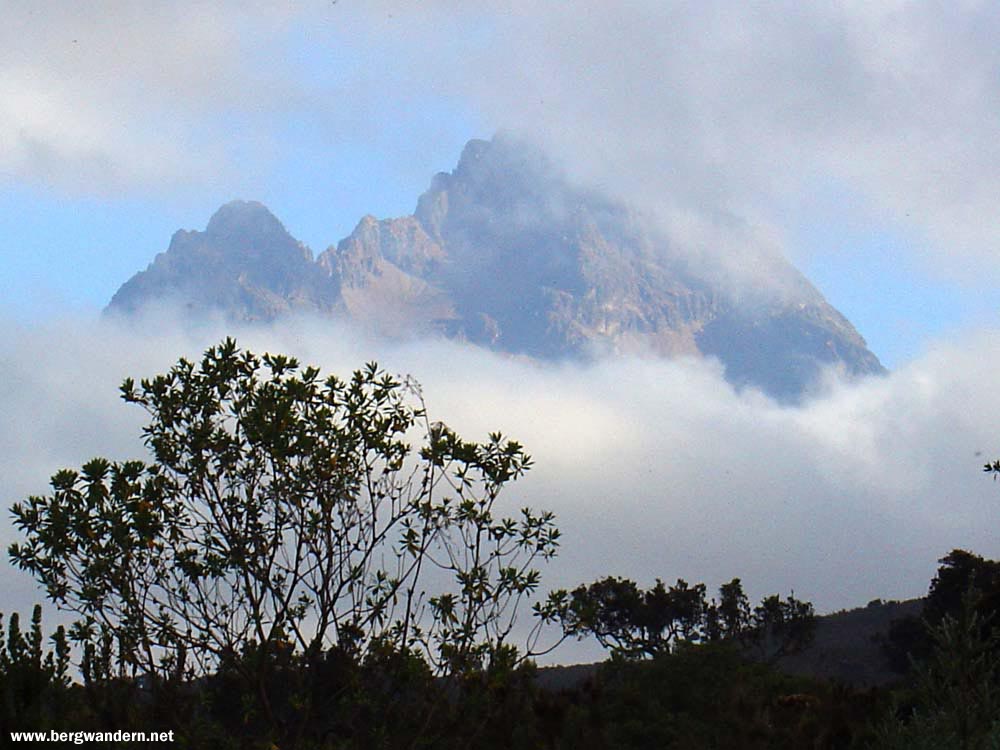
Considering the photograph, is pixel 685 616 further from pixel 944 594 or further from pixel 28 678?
pixel 28 678

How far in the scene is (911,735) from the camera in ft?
44.9

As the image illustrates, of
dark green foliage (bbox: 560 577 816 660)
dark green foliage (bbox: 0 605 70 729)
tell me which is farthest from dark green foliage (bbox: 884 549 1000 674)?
dark green foliage (bbox: 0 605 70 729)

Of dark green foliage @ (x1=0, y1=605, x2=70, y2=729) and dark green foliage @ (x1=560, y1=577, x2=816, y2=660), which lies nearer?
dark green foliage @ (x1=0, y1=605, x2=70, y2=729)

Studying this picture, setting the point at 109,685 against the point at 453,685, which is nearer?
the point at 109,685

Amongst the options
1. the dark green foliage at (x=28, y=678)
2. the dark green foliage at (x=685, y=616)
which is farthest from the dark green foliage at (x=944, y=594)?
the dark green foliage at (x=28, y=678)

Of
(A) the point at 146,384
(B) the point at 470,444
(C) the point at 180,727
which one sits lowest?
(C) the point at 180,727

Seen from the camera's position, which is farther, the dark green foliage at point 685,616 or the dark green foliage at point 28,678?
the dark green foliage at point 685,616

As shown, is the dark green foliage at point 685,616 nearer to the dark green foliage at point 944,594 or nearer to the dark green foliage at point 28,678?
the dark green foliage at point 944,594

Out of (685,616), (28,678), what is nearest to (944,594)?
(685,616)

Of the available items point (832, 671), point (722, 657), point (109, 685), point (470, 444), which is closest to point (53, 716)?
point (109, 685)

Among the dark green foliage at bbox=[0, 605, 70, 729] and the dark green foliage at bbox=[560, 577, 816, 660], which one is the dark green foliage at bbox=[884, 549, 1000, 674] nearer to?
the dark green foliage at bbox=[560, 577, 816, 660]

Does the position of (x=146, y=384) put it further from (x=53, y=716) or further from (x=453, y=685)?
(x=453, y=685)

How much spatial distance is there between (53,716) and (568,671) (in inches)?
2540

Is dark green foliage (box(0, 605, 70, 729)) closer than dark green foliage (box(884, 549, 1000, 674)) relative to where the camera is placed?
Yes
